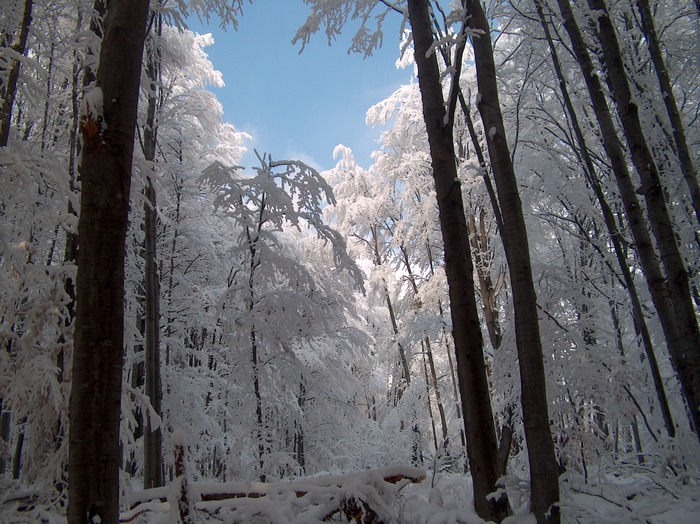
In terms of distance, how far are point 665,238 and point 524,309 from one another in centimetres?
131

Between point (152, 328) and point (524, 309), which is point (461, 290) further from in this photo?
point (152, 328)

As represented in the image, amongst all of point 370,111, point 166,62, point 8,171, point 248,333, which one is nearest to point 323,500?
point 248,333

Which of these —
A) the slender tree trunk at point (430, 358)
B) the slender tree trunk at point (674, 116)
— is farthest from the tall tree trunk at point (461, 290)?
the slender tree trunk at point (430, 358)

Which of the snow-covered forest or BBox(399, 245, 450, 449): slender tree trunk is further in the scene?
BBox(399, 245, 450, 449): slender tree trunk

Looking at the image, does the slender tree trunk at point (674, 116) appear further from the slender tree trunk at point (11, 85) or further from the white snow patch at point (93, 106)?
the slender tree trunk at point (11, 85)

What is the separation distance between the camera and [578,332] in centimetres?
542

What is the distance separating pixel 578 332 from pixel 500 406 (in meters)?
1.35

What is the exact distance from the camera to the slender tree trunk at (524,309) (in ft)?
9.65

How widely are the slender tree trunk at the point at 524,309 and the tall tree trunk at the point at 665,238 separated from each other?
1.03m

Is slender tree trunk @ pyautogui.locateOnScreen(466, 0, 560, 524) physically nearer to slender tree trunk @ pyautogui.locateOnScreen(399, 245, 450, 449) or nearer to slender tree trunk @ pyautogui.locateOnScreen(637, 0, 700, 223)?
slender tree trunk @ pyautogui.locateOnScreen(637, 0, 700, 223)

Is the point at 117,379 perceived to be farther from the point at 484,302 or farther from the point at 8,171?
the point at 484,302

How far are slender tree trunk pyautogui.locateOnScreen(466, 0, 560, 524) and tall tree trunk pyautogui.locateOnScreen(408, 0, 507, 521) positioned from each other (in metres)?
0.27

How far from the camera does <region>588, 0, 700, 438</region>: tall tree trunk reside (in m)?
3.14

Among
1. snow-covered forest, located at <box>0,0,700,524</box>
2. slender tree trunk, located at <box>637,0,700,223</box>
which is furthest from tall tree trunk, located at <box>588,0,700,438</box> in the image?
slender tree trunk, located at <box>637,0,700,223</box>
